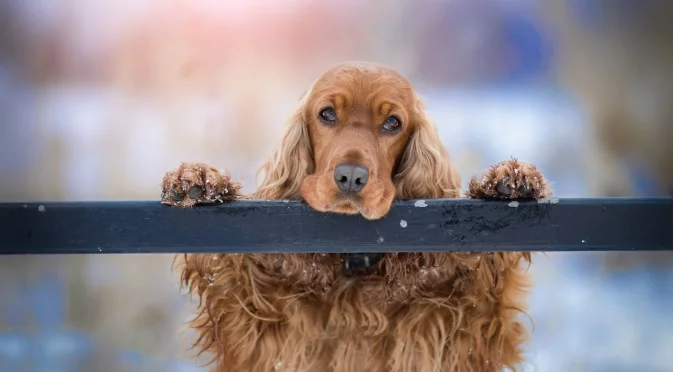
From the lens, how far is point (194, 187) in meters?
2.07

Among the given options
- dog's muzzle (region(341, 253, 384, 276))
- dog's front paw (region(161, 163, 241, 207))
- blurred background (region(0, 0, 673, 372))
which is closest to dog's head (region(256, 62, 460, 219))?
dog's muzzle (region(341, 253, 384, 276))

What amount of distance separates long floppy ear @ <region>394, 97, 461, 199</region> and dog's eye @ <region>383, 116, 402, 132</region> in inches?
5.2

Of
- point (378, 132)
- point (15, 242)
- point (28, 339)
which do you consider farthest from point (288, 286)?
point (28, 339)

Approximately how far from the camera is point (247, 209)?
192 cm

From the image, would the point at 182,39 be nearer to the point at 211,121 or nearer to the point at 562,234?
the point at 211,121

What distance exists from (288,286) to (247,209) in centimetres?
99

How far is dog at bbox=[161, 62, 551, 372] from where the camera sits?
9.14ft

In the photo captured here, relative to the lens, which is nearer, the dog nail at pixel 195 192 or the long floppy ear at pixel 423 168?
the dog nail at pixel 195 192

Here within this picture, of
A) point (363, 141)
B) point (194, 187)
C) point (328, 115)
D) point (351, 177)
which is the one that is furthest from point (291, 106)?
point (194, 187)

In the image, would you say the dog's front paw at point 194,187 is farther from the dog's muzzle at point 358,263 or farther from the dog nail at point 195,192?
the dog's muzzle at point 358,263

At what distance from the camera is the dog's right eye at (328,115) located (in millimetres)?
2816

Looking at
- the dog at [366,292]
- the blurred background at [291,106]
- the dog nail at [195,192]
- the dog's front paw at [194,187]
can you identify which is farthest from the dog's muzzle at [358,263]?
the blurred background at [291,106]

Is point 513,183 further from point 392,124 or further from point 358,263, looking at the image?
point 358,263

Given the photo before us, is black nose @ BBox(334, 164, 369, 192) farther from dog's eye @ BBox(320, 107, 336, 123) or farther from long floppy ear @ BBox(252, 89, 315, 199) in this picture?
long floppy ear @ BBox(252, 89, 315, 199)
